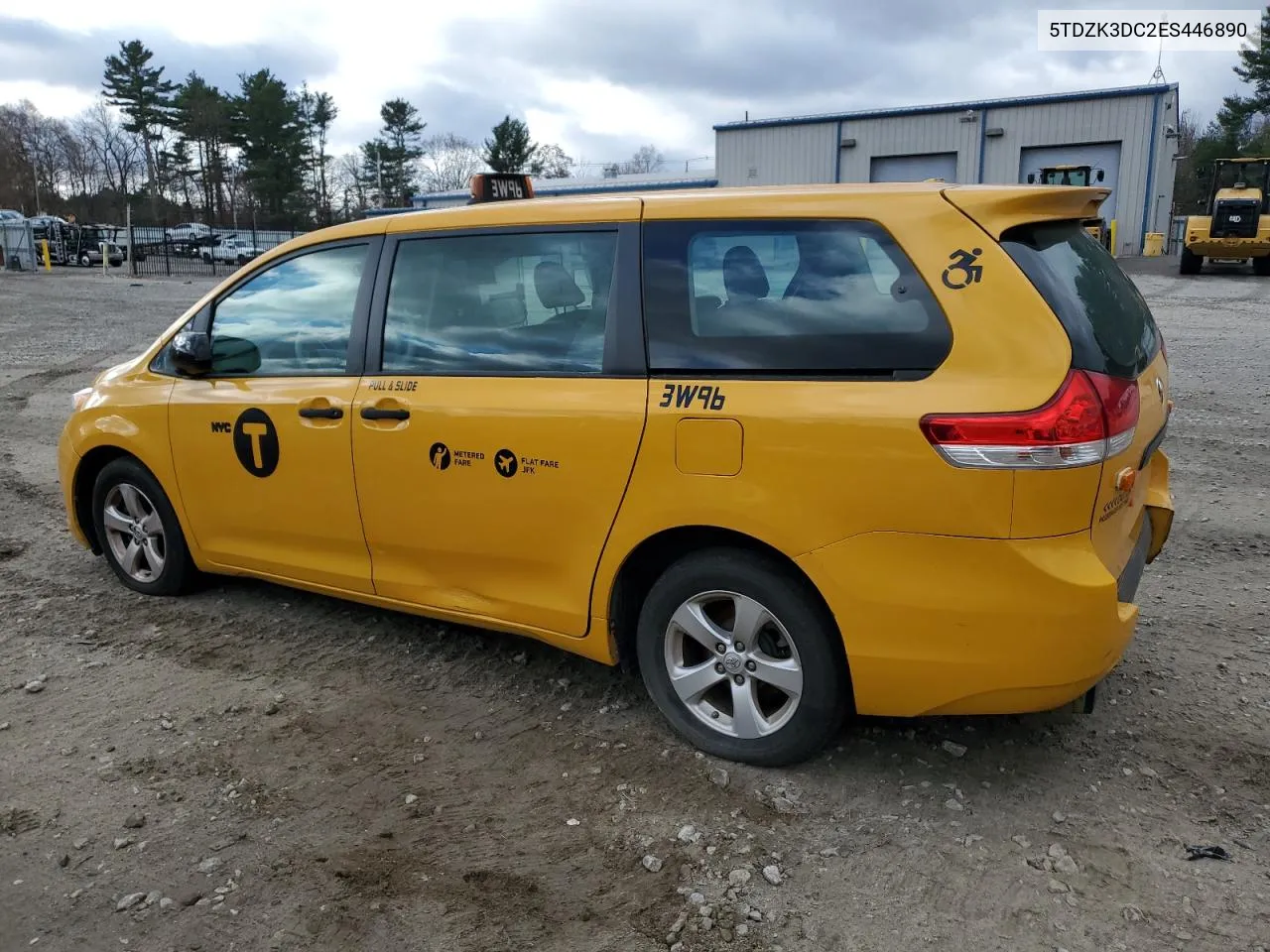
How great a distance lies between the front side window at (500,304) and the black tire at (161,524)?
163 centimetres

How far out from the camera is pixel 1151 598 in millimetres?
4613

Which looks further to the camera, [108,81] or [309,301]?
[108,81]

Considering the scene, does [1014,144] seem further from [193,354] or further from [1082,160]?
[193,354]

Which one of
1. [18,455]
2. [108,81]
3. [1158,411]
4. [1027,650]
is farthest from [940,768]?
[108,81]

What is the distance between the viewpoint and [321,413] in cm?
395

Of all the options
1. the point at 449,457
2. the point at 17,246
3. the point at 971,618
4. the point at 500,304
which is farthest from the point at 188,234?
the point at 971,618

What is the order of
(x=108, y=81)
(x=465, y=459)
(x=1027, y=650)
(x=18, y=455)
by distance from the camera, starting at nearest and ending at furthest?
(x=1027, y=650) < (x=465, y=459) < (x=18, y=455) < (x=108, y=81)

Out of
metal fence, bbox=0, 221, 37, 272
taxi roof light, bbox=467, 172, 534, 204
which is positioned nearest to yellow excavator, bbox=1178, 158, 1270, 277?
taxi roof light, bbox=467, 172, 534, 204

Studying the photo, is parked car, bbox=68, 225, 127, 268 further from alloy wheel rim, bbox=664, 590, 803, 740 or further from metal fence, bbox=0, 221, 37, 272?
alloy wheel rim, bbox=664, 590, 803, 740

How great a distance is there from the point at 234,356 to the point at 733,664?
2.62 m

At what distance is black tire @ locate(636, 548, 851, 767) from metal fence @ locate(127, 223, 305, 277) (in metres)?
37.8

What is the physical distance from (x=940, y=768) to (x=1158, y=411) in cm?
137

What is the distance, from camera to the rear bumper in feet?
8.93

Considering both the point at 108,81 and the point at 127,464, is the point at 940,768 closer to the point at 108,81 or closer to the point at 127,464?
the point at 127,464
